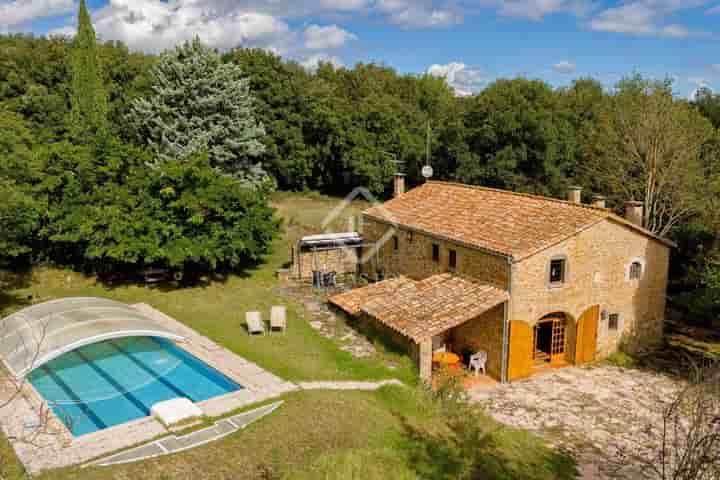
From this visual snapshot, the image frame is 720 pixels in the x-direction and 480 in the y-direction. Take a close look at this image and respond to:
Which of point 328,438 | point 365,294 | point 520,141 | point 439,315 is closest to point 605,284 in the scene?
point 439,315

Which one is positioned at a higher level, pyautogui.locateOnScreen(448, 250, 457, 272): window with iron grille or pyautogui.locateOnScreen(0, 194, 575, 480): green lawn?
pyautogui.locateOnScreen(448, 250, 457, 272): window with iron grille

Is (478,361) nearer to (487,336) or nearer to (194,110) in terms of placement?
(487,336)

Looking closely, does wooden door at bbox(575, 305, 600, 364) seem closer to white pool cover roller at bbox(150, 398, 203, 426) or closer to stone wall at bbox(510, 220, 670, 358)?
stone wall at bbox(510, 220, 670, 358)

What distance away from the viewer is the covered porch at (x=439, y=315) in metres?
19.3

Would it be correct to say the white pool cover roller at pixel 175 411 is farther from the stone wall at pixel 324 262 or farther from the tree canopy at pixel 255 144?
the stone wall at pixel 324 262

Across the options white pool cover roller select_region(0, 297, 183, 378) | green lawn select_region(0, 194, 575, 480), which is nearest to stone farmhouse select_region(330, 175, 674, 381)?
green lawn select_region(0, 194, 575, 480)

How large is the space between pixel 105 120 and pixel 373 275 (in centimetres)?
2335

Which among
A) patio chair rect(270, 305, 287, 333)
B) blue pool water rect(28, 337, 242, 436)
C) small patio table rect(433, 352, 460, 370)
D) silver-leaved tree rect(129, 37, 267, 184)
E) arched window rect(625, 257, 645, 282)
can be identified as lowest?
small patio table rect(433, 352, 460, 370)

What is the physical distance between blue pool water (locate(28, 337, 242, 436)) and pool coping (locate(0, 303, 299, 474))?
1.52 ft

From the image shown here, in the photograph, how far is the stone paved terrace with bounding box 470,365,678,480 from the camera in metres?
16.4

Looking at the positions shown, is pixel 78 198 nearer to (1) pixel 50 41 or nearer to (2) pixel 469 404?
(2) pixel 469 404

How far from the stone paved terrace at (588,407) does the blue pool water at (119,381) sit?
8.93 metres

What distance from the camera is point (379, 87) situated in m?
Result: 56.3

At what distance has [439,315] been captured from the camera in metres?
19.8
